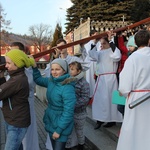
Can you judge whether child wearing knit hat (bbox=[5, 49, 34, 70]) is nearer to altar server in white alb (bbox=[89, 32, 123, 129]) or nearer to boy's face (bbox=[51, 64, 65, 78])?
boy's face (bbox=[51, 64, 65, 78])

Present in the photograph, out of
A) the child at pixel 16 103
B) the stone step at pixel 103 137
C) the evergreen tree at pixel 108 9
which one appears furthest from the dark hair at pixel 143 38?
the evergreen tree at pixel 108 9

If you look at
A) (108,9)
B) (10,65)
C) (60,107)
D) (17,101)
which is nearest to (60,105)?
(60,107)

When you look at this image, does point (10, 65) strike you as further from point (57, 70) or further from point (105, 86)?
point (105, 86)

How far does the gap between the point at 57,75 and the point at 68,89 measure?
266 millimetres

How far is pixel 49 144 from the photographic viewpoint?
4.05 meters

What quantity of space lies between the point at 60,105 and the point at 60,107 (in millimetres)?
26

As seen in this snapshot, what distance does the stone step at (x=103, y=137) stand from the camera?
466cm

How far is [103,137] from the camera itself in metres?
5.04

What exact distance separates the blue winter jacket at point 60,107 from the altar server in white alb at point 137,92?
641 millimetres

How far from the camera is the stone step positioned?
184 inches

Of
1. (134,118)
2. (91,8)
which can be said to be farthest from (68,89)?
(91,8)

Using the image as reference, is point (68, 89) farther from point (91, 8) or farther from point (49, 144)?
point (91, 8)

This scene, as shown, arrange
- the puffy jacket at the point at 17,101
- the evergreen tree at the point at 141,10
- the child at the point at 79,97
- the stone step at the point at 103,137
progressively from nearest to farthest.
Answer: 1. the puffy jacket at the point at 17,101
2. the child at the point at 79,97
3. the stone step at the point at 103,137
4. the evergreen tree at the point at 141,10

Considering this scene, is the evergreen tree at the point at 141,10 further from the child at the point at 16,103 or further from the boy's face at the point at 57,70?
the child at the point at 16,103
